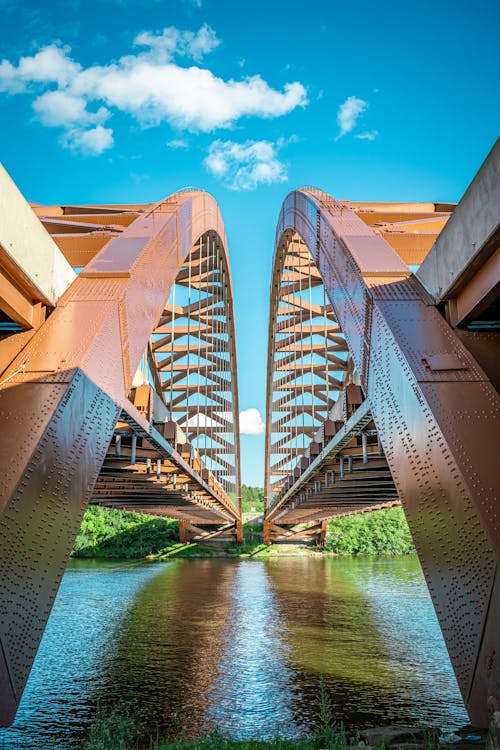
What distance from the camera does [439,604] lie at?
523 cm

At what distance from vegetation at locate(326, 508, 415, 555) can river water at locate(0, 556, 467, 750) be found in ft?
79.2

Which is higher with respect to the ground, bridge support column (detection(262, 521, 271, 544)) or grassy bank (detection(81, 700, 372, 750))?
Result: bridge support column (detection(262, 521, 271, 544))

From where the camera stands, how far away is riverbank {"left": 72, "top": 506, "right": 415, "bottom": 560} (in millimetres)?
46562

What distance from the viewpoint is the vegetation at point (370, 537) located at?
48.0 meters

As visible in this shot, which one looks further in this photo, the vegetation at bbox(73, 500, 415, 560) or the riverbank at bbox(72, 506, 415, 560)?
the vegetation at bbox(73, 500, 415, 560)

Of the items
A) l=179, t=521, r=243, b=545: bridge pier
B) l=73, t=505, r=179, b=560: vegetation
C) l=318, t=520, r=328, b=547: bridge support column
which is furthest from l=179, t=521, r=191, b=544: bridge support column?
l=318, t=520, r=328, b=547: bridge support column

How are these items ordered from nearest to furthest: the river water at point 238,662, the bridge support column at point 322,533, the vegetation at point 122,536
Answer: the river water at point 238,662 → the bridge support column at point 322,533 → the vegetation at point 122,536

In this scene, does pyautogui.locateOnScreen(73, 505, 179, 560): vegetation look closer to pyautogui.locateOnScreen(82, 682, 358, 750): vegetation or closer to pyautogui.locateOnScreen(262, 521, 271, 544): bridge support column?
pyautogui.locateOnScreen(262, 521, 271, 544): bridge support column

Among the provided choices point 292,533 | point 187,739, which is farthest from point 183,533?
point 187,739

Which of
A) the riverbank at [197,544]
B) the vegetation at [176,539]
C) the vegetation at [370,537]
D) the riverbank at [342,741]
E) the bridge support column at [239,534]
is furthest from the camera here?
the vegetation at [370,537]

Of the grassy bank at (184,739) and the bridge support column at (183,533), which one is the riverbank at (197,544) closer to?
the bridge support column at (183,533)

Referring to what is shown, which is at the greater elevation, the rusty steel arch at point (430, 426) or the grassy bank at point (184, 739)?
the rusty steel arch at point (430, 426)

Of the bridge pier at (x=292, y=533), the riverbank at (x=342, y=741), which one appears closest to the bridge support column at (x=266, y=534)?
the bridge pier at (x=292, y=533)

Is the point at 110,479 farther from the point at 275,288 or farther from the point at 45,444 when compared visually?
the point at 275,288
